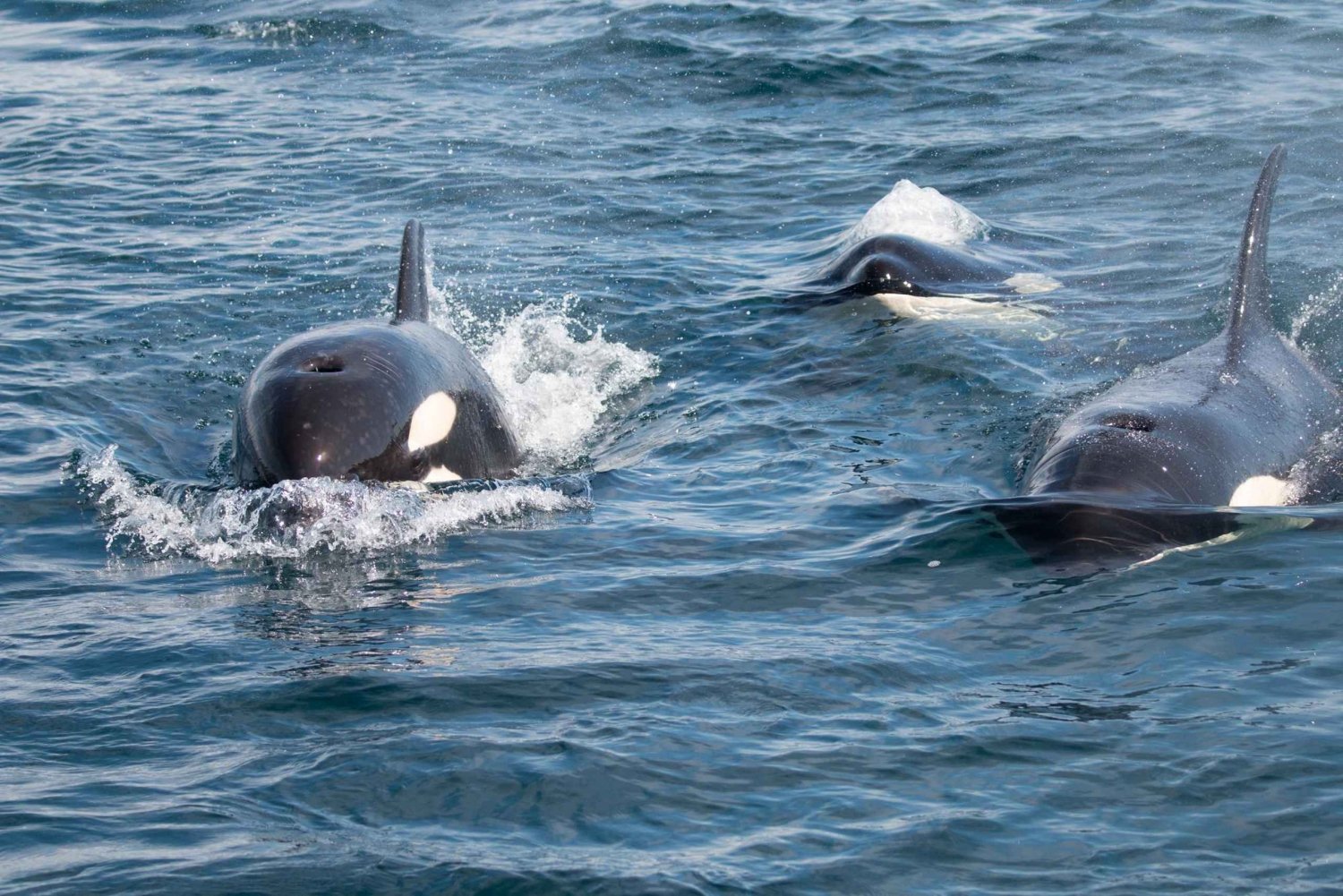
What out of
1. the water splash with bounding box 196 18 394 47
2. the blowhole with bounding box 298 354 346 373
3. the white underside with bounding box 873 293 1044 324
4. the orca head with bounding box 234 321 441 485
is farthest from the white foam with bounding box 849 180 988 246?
the water splash with bounding box 196 18 394 47

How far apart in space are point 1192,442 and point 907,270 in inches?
222

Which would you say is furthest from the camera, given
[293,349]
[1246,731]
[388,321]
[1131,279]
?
[1131,279]

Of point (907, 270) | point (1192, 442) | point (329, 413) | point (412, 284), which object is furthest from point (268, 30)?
point (1192, 442)

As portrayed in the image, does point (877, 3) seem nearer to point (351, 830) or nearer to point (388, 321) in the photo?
point (388, 321)

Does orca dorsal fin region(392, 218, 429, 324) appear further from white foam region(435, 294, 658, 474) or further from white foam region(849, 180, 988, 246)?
white foam region(849, 180, 988, 246)

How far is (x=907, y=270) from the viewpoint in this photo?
14734mm

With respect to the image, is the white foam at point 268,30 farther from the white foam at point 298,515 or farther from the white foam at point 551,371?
the white foam at point 298,515

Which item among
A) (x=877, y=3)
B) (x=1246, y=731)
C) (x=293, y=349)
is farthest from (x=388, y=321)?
(x=877, y=3)

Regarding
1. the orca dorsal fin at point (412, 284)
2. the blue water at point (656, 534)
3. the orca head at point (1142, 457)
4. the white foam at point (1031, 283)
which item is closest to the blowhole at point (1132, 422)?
→ the orca head at point (1142, 457)

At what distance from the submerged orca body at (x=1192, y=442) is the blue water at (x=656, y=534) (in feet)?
0.93

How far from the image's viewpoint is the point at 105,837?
606cm

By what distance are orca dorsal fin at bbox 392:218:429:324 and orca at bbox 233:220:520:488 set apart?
57 cm

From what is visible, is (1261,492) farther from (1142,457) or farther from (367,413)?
(367,413)

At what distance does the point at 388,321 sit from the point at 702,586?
10.7 feet
